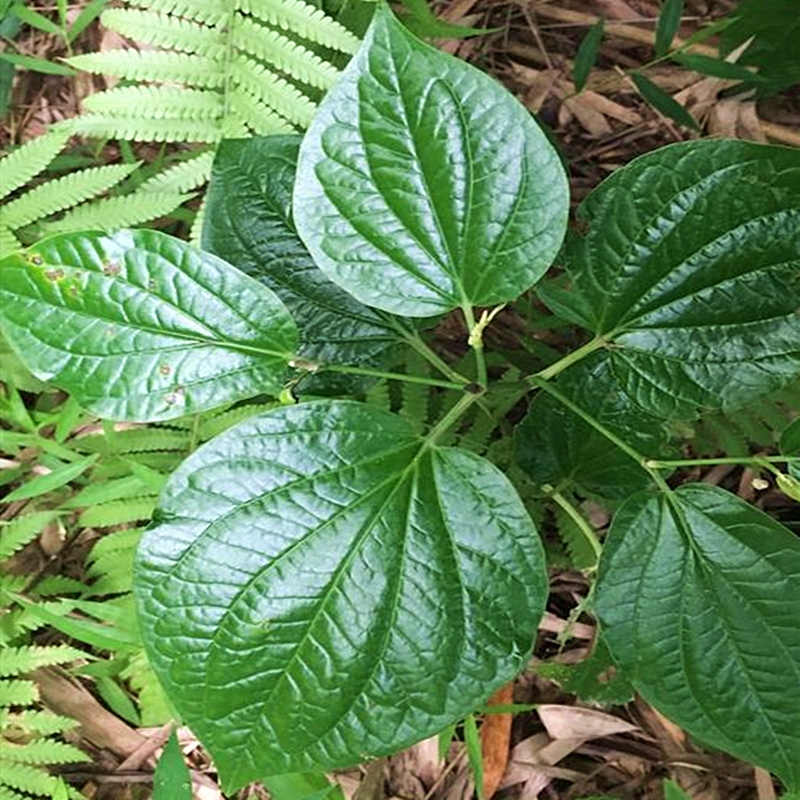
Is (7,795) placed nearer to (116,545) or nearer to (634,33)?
(116,545)

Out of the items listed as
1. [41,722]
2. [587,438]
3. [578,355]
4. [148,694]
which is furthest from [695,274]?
[41,722]

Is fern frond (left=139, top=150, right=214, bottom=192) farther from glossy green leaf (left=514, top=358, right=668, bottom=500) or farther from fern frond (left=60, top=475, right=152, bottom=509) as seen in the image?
glossy green leaf (left=514, top=358, right=668, bottom=500)

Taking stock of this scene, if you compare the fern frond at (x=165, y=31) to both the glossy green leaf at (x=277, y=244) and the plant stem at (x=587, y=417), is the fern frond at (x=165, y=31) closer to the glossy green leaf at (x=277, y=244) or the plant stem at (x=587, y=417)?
the glossy green leaf at (x=277, y=244)

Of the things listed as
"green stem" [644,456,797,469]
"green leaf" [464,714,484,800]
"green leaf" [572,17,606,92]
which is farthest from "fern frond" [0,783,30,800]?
"green leaf" [572,17,606,92]

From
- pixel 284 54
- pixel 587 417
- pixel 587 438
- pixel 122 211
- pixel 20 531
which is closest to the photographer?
pixel 587 417

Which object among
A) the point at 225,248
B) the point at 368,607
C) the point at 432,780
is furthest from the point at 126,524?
the point at 368,607
